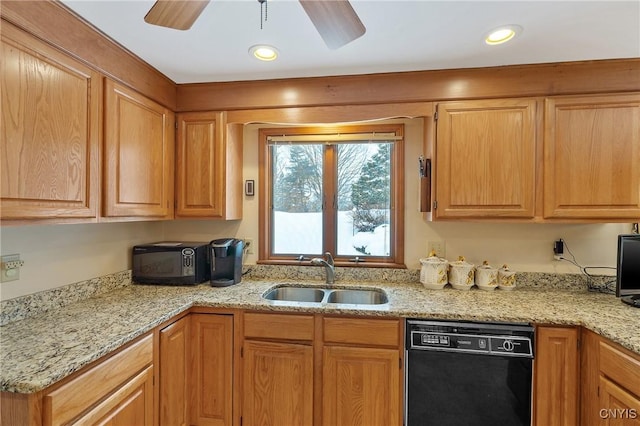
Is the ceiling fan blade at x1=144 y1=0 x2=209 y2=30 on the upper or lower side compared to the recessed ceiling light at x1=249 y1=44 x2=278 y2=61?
lower

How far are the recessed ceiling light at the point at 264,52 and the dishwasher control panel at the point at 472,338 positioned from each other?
1659 millimetres

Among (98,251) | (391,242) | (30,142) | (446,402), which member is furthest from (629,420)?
(98,251)

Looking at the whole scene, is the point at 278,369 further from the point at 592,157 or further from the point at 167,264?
the point at 592,157

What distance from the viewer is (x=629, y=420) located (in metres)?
1.27

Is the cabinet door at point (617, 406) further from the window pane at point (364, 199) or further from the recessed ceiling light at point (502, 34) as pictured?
the recessed ceiling light at point (502, 34)

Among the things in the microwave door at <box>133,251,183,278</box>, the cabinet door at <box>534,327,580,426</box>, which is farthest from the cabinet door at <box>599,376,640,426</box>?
the microwave door at <box>133,251,183,278</box>

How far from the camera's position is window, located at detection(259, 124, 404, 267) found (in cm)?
231

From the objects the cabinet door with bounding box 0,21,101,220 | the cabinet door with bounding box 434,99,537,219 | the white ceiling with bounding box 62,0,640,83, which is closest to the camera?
the cabinet door with bounding box 0,21,101,220

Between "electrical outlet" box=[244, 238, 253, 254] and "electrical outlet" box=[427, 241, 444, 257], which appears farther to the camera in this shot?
"electrical outlet" box=[244, 238, 253, 254]

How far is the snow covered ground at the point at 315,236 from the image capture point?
2357 mm

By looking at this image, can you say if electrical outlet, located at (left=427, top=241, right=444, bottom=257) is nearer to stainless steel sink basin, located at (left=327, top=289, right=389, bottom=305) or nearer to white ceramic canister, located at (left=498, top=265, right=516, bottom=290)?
white ceramic canister, located at (left=498, top=265, right=516, bottom=290)

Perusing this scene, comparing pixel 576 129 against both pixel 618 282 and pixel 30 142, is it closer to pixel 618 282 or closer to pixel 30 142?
pixel 618 282

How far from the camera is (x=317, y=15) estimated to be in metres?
1.13

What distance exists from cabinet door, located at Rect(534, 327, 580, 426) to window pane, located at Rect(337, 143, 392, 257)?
3.56 feet
